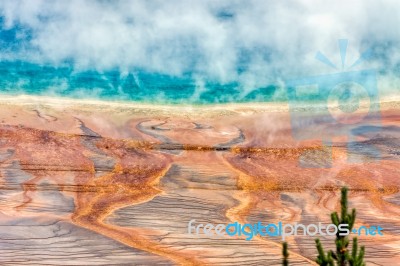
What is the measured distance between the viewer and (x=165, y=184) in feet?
25.9

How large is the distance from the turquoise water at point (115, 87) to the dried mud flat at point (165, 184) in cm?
61

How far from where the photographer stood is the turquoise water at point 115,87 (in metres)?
11.0

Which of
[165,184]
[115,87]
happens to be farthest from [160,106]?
[165,184]

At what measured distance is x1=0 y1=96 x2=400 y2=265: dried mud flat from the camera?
6.44 metres

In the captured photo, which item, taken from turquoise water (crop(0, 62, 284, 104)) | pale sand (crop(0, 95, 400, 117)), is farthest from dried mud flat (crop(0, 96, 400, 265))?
turquoise water (crop(0, 62, 284, 104))

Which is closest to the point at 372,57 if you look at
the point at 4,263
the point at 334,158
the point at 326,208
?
the point at 334,158

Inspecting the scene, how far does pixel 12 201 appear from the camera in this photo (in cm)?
732

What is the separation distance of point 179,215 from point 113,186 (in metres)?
1.08

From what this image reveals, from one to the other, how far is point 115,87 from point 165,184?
3.89 metres
